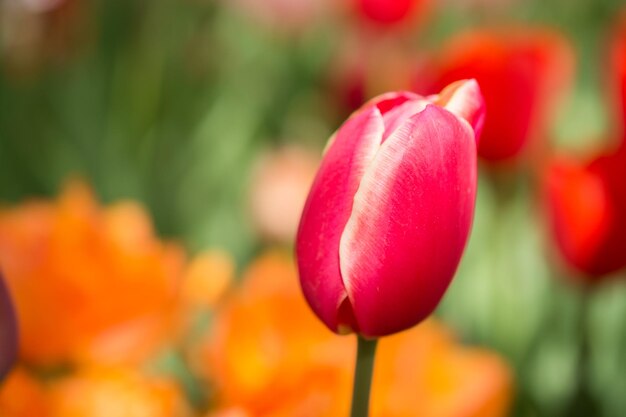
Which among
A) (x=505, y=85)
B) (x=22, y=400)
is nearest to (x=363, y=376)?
(x=22, y=400)

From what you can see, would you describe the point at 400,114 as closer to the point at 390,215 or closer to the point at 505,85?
the point at 390,215

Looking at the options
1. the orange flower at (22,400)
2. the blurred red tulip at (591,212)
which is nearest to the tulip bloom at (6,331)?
the orange flower at (22,400)

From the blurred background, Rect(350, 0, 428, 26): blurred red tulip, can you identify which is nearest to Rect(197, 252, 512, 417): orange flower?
the blurred background

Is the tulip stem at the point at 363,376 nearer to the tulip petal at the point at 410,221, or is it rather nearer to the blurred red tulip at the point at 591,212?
the tulip petal at the point at 410,221

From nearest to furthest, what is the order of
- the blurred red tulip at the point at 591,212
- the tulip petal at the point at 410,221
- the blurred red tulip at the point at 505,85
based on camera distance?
1. the tulip petal at the point at 410,221
2. the blurred red tulip at the point at 591,212
3. the blurred red tulip at the point at 505,85

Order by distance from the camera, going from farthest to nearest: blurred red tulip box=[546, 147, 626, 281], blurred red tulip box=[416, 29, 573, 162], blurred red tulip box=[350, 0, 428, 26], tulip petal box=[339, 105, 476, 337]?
blurred red tulip box=[350, 0, 428, 26] < blurred red tulip box=[416, 29, 573, 162] < blurred red tulip box=[546, 147, 626, 281] < tulip petal box=[339, 105, 476, 337]

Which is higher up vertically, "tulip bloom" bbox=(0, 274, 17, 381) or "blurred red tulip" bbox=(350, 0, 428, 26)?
"tulip bloom" bbox=(0, 274, 17, 381)

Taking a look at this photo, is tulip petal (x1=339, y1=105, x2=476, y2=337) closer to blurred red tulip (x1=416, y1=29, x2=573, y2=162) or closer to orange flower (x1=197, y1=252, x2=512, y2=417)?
orange flower (x1=197, y1=252, x2=512, y2=417)
